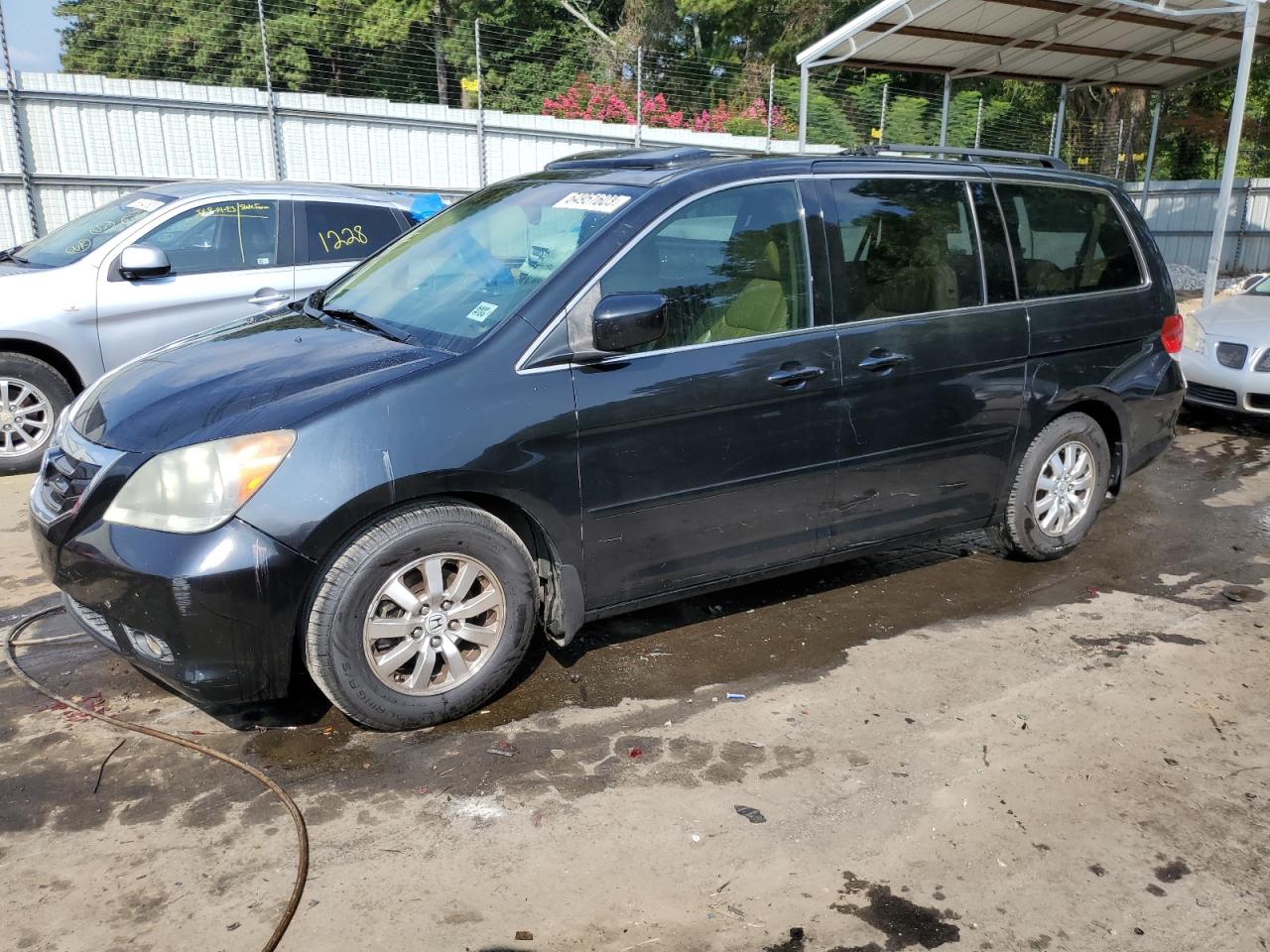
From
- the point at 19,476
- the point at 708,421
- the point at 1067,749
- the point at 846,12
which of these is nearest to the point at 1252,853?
the point at 1067,749

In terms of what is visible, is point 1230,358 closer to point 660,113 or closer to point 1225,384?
point 1225,384

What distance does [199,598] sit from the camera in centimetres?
312

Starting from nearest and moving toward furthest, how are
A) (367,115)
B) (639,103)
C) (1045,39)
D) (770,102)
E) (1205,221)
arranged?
(1045,39) < (367,115) < (639,103) < (770,102) < (1205,221)

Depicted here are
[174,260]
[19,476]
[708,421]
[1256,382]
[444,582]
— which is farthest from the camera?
[1256,382]

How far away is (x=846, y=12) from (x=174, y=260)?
2611 centimetres

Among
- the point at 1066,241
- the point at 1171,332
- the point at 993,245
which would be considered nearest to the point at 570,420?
the point at 993,245

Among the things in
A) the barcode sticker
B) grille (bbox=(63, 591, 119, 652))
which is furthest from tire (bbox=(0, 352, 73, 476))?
the barcode sticker

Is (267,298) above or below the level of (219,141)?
below

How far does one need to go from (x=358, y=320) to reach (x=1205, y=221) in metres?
20.3

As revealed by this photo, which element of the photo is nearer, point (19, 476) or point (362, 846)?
point (362, 846)

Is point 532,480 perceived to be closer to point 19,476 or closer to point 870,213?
point 870,213

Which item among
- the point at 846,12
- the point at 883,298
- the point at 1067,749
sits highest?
the point at 846,12

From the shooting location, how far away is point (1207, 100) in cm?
2761

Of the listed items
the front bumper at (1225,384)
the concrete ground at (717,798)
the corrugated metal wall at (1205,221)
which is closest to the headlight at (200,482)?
the concrete ground at (717,798)
